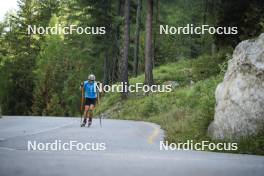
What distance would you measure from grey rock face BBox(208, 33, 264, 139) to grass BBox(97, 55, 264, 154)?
475 mm

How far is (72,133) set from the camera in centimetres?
1658

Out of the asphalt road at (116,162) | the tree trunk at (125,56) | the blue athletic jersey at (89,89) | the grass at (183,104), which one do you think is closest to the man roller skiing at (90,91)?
the blue athletic jersey at (89,89)

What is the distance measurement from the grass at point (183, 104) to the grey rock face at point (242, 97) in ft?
1.56

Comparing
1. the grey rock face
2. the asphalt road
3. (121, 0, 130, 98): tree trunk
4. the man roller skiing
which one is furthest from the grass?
the asphalt road

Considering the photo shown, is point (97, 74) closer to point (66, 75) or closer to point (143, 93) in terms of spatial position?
point (66, 75)

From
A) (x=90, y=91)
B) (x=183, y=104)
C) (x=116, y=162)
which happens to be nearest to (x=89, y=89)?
(x=90, y=91)

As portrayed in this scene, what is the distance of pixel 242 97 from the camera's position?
14617mm

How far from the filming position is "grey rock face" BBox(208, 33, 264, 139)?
14.1 m

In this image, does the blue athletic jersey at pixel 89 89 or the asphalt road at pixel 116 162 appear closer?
the asphalt road at pixel 116 162

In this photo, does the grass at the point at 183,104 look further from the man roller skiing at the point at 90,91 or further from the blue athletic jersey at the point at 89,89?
the blue athletic jersey at the point at 89,89

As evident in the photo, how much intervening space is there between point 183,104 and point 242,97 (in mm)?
14008

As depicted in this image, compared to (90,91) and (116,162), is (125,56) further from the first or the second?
(116,162)

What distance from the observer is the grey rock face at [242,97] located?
14.1 metres

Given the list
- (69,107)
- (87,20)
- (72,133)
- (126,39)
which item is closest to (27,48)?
(69,107)
